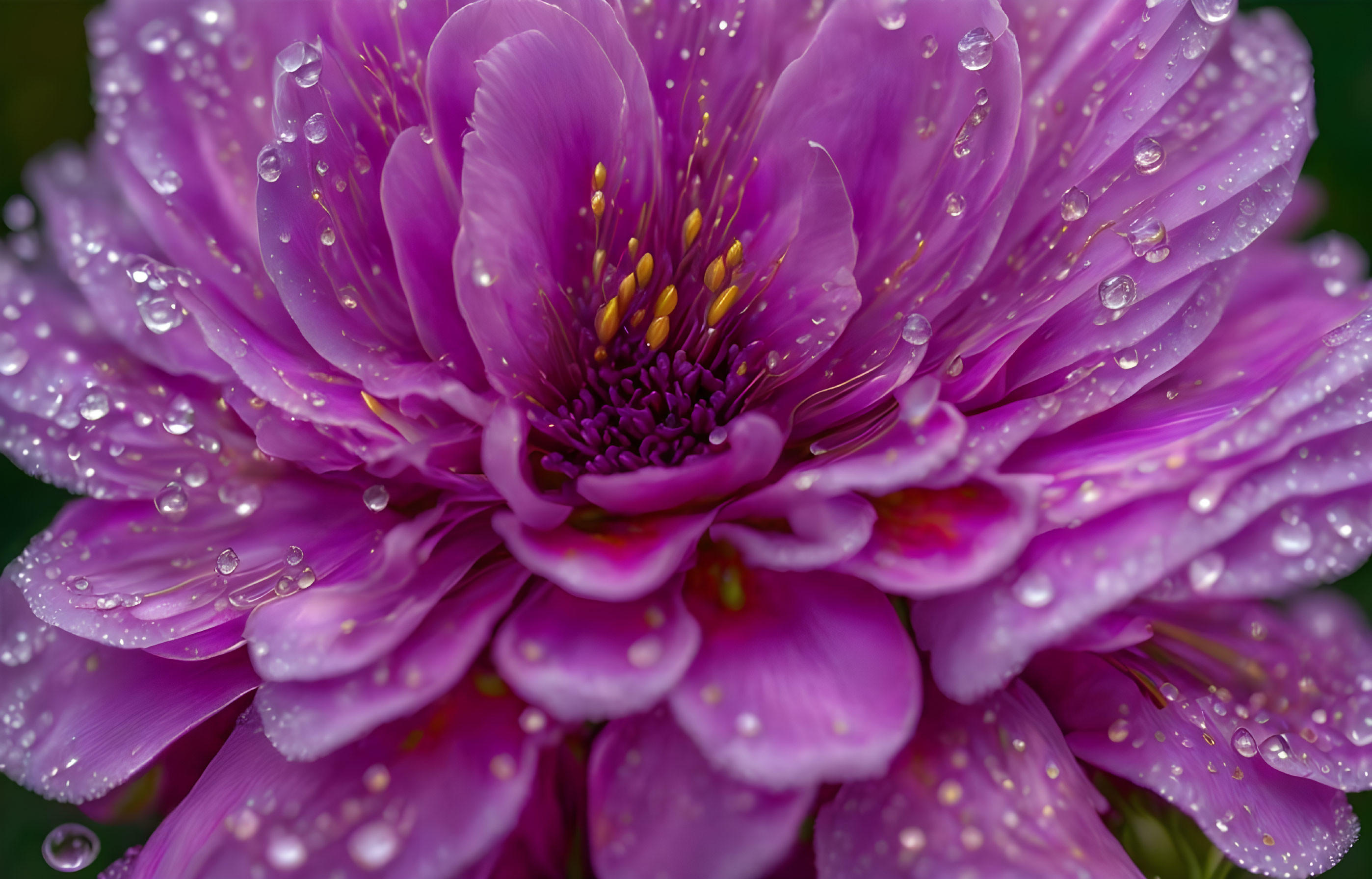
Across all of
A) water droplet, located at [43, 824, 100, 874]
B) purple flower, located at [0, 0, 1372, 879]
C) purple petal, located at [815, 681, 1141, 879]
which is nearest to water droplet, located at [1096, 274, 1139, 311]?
purple flower, located at [0, 0, 1372, 879]

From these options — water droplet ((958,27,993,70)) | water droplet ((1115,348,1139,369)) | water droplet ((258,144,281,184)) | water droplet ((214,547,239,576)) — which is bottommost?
water droplet ((214,547,239,576))

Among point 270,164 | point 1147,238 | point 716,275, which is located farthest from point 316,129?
point 1147,238

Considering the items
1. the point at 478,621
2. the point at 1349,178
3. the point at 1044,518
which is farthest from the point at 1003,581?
the point at 1349,178

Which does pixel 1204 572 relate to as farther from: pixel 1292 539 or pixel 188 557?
pixel 188 557

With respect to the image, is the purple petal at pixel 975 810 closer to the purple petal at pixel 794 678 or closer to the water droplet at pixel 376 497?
the purple petal at pixel 794 678

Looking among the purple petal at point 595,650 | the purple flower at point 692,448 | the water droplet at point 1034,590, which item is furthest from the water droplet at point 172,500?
the water droplet at point 1034,590

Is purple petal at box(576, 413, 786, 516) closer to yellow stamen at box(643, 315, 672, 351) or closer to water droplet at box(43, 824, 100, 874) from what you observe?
yellow stamen at box(643, 315, 672, 351)
